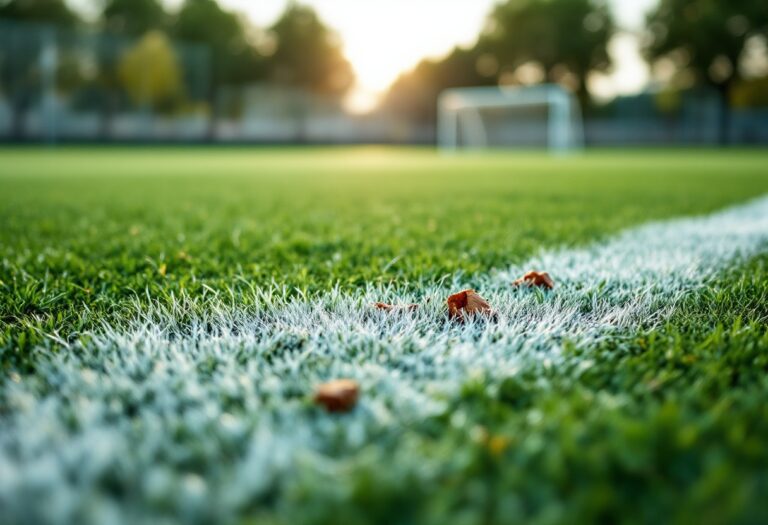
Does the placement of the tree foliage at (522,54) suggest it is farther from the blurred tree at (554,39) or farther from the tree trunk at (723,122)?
the tree trunk at (723,122)

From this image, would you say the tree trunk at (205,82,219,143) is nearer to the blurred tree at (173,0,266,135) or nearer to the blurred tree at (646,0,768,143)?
the blurred tree at (173,0,266,135)

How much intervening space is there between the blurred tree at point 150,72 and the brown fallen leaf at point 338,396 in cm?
3157

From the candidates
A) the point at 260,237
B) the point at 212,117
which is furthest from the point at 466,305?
the point at 212,117

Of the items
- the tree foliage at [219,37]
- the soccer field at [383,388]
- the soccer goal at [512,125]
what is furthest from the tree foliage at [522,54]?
the soccer field at [383,388]

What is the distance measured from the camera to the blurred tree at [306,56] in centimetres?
4241

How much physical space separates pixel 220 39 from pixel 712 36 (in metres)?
29.8

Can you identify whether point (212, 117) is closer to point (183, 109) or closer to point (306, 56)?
point (183, 109)

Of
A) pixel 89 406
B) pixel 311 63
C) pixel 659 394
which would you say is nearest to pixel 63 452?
pixel 89 406

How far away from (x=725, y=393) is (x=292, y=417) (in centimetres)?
68

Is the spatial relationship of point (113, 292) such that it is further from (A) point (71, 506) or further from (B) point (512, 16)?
(B) point (512, 16)

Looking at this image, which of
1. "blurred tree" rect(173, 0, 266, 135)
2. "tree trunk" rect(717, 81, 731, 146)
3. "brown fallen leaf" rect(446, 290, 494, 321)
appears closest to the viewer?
"brown fallen leaf" rect(446, 290, 494, 321)

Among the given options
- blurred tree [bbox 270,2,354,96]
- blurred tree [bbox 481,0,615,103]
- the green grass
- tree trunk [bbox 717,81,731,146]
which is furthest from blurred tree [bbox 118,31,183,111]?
tree trunk [bbox 717,81,731,146]

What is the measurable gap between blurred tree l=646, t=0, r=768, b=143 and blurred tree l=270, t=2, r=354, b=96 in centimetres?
2018

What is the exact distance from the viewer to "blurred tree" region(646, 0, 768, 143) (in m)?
34.2
